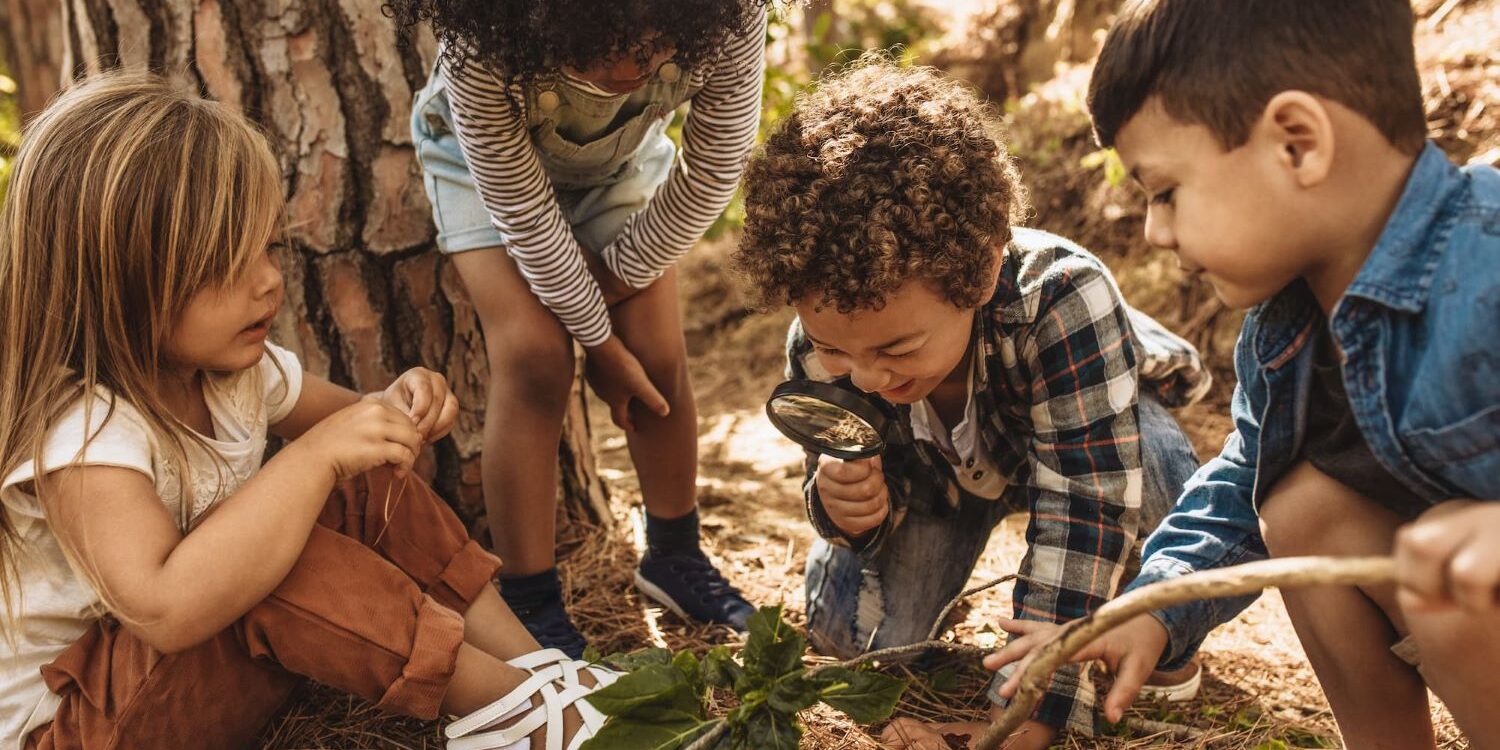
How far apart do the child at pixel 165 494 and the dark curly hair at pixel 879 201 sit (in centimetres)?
73

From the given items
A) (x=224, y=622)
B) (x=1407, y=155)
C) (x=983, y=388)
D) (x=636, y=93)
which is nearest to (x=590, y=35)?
(x=636, y=93)

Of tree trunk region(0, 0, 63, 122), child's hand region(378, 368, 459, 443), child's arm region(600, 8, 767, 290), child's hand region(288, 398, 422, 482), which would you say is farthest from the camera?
tree trunk region(0, 0, 63, 122)

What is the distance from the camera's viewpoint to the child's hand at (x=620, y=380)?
243 centimetres

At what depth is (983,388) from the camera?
216 centimetres

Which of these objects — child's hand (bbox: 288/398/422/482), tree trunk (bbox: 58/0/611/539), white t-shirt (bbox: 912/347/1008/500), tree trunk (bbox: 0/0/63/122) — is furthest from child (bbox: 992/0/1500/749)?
tree trunk (bbox: 0/0/63/122)

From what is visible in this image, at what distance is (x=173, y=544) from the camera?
1687 millimetres

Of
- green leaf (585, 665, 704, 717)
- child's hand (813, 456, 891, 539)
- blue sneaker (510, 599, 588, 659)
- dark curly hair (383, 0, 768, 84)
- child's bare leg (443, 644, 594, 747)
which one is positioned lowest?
blue sneaker (510, 599, 588, 659)

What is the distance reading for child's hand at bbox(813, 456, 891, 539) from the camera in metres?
2.22

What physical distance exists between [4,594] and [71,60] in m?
1.58

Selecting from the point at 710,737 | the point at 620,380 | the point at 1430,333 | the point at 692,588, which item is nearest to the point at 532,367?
the point at 620,380

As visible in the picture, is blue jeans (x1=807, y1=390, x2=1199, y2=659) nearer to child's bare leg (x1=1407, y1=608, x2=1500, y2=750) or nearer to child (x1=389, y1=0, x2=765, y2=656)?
child (x1=389, y1=0, x2=765, y2=656)

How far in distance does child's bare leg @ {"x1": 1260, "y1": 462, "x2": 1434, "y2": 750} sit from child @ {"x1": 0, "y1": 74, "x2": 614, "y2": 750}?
1147 millimetres

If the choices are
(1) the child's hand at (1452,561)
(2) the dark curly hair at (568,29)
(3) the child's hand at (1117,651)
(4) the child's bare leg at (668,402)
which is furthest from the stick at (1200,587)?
(4) the child's bare leg at (668,402)

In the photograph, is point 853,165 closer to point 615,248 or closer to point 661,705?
point 615,248
